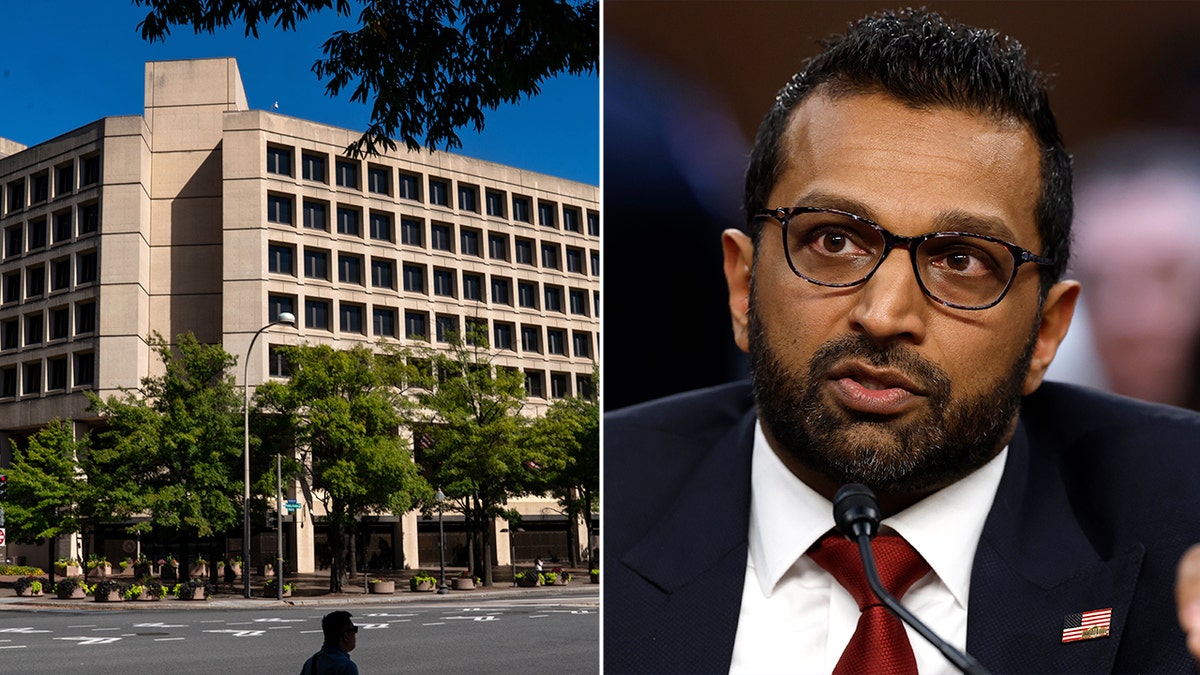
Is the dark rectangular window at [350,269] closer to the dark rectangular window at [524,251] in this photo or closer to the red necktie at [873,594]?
the dark rectangular window at [524,251]

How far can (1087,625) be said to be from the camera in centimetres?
268

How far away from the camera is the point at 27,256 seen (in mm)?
44000

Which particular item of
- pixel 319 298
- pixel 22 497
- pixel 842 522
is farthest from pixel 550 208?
pixel 842 522

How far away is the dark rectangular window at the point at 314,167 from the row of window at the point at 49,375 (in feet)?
33.9

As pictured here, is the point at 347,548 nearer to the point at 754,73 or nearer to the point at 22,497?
the point at 22,497

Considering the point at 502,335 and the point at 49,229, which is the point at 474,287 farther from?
the point at 49,229

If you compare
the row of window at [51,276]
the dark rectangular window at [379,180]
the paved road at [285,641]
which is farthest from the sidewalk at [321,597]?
the dark rectangular window at [379,180]

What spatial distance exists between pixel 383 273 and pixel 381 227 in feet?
5.96

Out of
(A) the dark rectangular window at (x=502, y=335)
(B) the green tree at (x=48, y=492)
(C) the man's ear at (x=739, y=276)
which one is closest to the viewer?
(C) the man's ear at (x=739, y=276)

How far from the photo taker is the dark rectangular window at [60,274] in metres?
44.2

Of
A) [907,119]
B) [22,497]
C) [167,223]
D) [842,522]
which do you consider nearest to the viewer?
[842,522]

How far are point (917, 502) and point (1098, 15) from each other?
1.32m

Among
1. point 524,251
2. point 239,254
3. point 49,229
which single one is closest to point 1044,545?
point 239,254

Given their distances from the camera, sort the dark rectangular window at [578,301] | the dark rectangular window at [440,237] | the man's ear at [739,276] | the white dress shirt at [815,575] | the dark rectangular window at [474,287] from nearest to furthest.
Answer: the white dress shirt at [815,575], the man's ear at [739,276], the dark rectangular window at [440,237], the dark rectangular window at [474,287], the dark rectangular window at [578,301]
